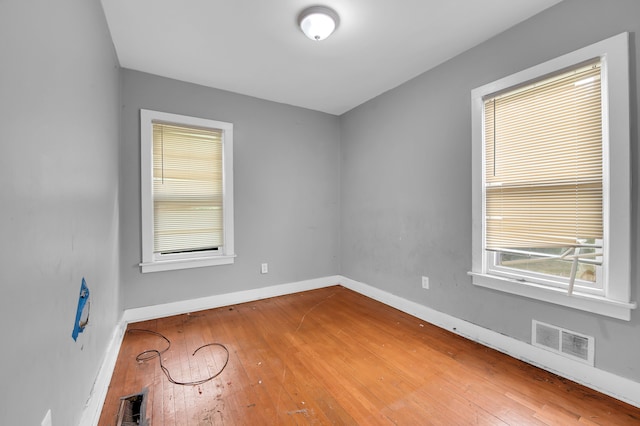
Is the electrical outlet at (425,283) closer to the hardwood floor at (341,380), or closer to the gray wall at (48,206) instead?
the hardwood floor at (341,380)

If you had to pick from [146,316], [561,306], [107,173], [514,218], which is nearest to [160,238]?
[146,316]

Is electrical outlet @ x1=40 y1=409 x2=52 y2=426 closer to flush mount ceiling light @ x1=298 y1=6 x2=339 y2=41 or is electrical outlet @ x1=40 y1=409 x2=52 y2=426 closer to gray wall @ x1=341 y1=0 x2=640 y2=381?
flush mount ceiling light @ x1=298 y1=6 x2=339 y2=41

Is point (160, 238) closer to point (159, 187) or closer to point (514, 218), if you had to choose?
point (159, 187)

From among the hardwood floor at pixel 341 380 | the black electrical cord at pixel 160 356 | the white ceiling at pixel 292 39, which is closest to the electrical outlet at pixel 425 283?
the hardwood floor at pixel 341 380

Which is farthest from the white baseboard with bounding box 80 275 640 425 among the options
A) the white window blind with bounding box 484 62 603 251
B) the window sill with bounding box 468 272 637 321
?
the white window blind with bounding box 484 62 603 251

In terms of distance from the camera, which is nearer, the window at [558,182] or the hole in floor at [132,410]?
the hole in floor at [132,410]

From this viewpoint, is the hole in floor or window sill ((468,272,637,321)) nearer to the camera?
the hole in floor

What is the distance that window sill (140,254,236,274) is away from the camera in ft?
9.60

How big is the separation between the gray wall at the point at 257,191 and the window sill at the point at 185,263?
0.19 ft

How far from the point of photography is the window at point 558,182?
5.58ft

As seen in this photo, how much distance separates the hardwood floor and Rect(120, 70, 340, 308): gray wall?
537 millimetres

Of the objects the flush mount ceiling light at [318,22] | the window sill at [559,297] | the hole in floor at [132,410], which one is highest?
the flush mount ceiling light at [318,22]

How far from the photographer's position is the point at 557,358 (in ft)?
6.40

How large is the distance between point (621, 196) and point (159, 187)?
Result: 385 cm
